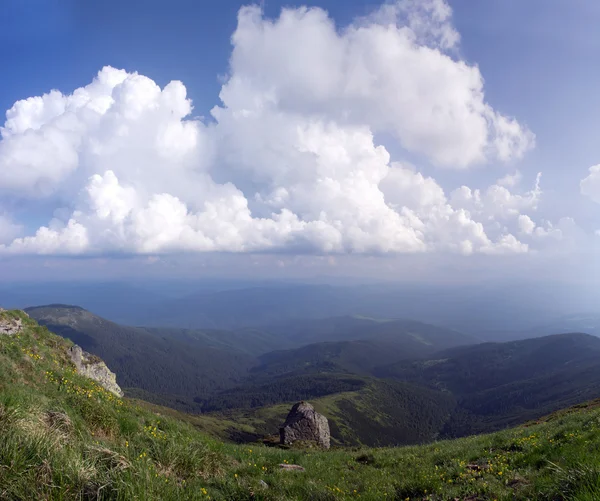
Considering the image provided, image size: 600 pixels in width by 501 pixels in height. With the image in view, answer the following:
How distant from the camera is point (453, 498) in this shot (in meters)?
8.86

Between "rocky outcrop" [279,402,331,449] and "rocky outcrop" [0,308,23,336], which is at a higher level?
"rocky outcrop" [0,308,23,336]

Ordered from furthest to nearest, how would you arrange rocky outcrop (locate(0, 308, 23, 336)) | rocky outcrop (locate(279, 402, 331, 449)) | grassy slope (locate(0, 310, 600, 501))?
rocky outcrop (locate(279, 402, 331, 449))
rocky outcrop (locate(0, 308, 23, 336))
grassy slope (locate(0, 310, 600, 501))

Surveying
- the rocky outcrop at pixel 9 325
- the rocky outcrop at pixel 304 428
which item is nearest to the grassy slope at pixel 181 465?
the rocky outcrop at pixel 9 325

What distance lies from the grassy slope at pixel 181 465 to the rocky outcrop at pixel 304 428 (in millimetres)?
27086

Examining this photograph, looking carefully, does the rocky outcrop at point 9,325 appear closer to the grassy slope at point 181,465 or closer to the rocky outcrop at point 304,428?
the grassy slope at point 181,465

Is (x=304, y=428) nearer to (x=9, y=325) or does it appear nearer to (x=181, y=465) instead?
(x=9, y=325)

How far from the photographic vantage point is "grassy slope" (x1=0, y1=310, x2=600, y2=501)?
6.01 meters

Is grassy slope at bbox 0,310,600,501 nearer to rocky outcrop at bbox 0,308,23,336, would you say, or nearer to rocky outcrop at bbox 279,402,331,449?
rocky outcrop at bbox 0,308,23,336

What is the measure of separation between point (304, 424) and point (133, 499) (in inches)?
1630

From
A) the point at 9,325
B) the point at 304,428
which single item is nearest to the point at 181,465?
the point at 9,325

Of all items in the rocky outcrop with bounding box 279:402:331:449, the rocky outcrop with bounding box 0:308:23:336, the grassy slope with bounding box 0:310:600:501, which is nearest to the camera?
the grassy slope with bounding box 0:310:600:501

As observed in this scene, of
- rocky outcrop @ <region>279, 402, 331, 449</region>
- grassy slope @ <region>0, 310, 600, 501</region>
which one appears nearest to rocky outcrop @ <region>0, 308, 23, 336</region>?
grassy slope @ <region>0, 310, 600, 501</region>

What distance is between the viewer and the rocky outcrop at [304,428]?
40625mm

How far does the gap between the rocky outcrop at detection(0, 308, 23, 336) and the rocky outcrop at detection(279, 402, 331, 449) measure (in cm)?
2912
